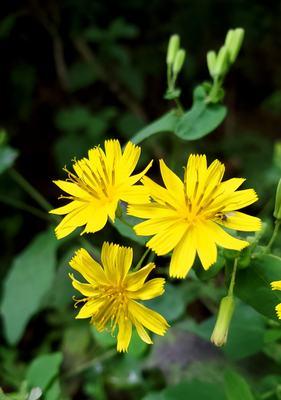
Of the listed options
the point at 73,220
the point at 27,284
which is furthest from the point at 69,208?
the point at 27,284

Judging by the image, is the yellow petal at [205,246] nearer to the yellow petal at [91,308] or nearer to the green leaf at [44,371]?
the yellow petal at [91,308]

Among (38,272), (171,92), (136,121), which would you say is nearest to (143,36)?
(136,121)

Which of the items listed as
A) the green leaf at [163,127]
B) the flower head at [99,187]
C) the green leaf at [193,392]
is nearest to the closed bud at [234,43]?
the green leaf at [163,127]

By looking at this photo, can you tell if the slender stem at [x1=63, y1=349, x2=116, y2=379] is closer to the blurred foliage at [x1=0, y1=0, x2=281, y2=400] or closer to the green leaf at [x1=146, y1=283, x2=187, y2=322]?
the blurred foliage at [x1=0, y1=0, x2=281, y2=400]

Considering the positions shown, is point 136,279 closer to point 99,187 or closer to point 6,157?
point 99,187

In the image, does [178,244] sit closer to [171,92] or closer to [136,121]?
[171,92]
